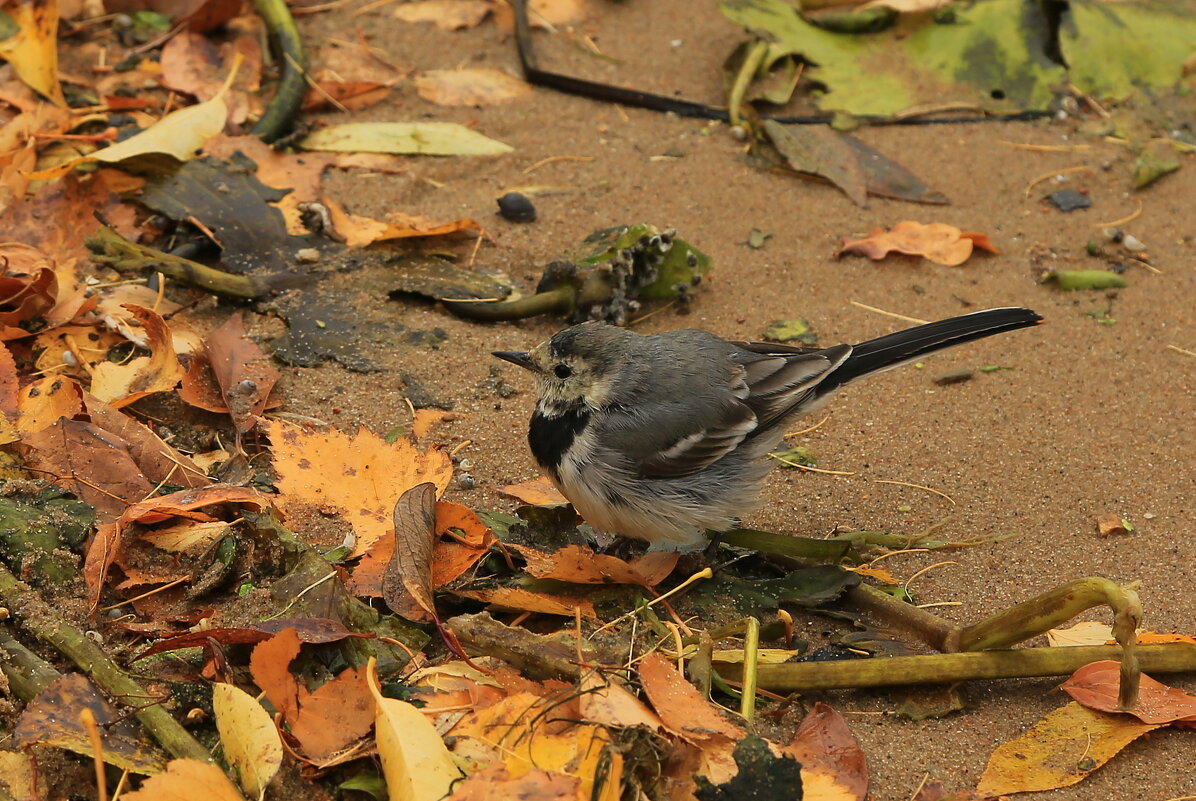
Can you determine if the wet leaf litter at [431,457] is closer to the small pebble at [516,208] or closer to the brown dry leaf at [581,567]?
the brown dry leaf at [581,567]

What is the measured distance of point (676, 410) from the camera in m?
4.36

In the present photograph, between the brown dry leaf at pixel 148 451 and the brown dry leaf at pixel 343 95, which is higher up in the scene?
the brown dry leaf at pixel 343 95

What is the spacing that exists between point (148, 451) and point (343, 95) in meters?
3.32

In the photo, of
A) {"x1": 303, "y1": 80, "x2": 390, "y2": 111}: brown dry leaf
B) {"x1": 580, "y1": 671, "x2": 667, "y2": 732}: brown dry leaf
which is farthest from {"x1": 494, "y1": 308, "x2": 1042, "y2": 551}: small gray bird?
{"x1": 303, "y1": 80, "x2": 390, "y2": 111}: brown dry leaf

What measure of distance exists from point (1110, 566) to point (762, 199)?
2931 mm

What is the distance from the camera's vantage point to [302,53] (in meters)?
6.90

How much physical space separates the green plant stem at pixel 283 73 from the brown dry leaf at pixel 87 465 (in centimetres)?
268

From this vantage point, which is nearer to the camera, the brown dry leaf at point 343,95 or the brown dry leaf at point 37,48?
the brown dry leaf at point 37,48

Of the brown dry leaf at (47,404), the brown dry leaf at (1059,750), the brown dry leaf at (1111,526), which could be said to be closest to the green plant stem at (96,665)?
the brown dry leaf at (47,404)

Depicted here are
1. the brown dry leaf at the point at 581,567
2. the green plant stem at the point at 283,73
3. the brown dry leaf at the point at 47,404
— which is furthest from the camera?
the green plant stem at the point at 283,73

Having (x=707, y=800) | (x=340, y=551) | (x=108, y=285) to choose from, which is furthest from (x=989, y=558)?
(x=108, y=285)

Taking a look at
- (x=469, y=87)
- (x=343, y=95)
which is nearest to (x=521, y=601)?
(x=343, y=95)

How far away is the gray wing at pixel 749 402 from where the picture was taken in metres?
4.31

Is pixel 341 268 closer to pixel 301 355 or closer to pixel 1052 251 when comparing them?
pixel 301 355
